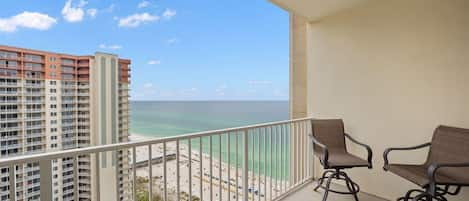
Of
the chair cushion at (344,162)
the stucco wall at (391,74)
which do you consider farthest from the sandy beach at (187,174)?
the stucco wall at (391,74)

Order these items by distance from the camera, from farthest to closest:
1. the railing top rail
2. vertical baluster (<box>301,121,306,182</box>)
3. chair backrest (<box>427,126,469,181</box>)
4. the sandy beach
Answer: vertical baluster (<box>301,121,306,182</box>), chair backrest (<box>427,126,469,181</box>), the sandy beach, the railing top rail

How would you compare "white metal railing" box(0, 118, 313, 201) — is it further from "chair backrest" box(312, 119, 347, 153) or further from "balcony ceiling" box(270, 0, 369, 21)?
"balcony ceiling" box(270, 0, 369, 21)

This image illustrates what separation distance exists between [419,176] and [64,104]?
Answer: 4014mm

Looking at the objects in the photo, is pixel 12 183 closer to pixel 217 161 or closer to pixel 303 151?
pixel 217 161

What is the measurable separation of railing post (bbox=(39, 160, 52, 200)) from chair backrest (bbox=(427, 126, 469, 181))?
2.92 m

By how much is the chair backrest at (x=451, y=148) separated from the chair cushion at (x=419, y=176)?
77mm

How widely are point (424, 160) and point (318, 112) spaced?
1251mm

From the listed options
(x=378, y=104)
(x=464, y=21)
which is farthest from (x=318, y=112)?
(x=464, y=21)

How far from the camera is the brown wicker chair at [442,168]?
2.00 m

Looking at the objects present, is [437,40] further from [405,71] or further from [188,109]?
[188,109]

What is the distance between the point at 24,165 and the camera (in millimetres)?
1204

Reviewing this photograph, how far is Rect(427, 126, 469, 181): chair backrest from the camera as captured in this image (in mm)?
2164

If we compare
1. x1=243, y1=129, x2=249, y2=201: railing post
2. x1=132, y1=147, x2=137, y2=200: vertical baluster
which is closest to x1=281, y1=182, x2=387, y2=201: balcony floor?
x1=243, y1=129, x2=249, y2=201: railing post

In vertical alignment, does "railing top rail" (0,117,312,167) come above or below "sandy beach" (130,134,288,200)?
above
